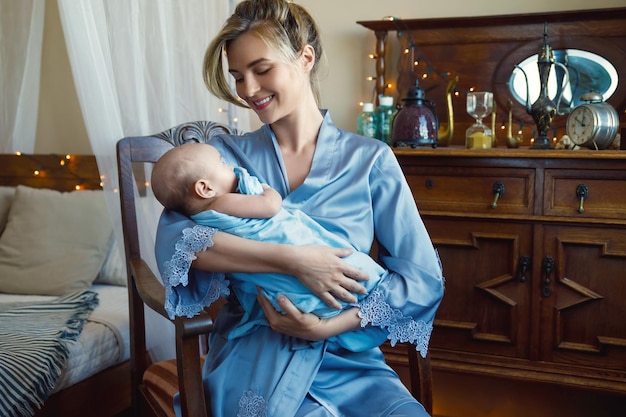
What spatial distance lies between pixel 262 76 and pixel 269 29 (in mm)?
97

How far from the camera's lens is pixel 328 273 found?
1223 mm

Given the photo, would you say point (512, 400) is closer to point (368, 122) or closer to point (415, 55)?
point (368, 122)

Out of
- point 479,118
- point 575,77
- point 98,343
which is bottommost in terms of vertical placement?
point 98,343

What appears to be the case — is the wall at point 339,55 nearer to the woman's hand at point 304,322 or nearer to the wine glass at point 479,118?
the wine glass at point 479,118

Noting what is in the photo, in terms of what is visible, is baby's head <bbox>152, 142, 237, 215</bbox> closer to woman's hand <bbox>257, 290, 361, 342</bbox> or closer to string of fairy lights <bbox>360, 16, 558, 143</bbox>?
woman's hand <bbox>257, 290, 361, 342</bbox>

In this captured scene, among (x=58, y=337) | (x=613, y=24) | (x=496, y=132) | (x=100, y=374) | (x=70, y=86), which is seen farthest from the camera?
(x=70, y=86)

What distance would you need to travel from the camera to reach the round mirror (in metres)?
2.33

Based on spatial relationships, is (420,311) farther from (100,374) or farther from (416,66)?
(416,66)

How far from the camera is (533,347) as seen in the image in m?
2.17

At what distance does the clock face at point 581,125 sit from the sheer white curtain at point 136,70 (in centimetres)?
127

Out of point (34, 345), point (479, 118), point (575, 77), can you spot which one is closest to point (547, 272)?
point (479, 118)

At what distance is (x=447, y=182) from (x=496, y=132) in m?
0.43

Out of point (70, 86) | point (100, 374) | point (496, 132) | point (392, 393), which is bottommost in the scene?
point (100, 374)

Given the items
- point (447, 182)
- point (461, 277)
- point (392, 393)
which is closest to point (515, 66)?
point (447, 182)
